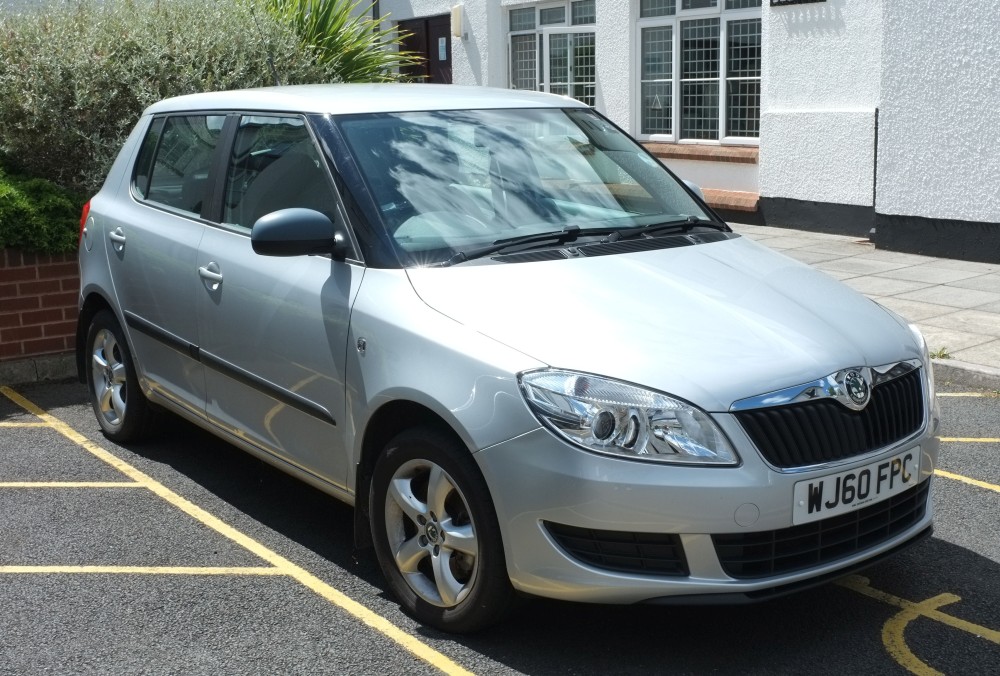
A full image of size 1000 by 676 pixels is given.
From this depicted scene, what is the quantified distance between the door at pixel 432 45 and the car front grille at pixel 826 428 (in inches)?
624

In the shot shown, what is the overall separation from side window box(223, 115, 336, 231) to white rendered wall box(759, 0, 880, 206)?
863 cm

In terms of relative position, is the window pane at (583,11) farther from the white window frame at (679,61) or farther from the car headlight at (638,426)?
the car headlight at (638,426)

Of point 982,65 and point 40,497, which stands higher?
point 982,65

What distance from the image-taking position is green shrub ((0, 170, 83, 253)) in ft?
25.0

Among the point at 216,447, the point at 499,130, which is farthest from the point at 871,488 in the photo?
the point at 216,447

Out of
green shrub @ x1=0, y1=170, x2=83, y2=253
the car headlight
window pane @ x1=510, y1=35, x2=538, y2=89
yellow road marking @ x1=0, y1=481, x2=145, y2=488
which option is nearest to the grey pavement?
green shrub @ x1=0, y1=170, x2=83, y2=253

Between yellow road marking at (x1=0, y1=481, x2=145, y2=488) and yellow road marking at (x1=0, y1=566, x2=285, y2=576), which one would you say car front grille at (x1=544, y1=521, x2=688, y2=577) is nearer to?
yellow road marking at (x1=0, y1=566, x2=285, y2=576)

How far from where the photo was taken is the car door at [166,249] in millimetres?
5160

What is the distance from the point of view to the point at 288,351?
14.5ft

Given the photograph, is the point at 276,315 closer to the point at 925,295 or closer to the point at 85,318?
the point at 85,318

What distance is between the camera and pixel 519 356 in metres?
3.55

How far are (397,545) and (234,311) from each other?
1281 millimetres

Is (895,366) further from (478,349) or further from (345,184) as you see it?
(345,184)

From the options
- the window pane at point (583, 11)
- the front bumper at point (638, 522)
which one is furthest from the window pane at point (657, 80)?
the front bumper at point (638, 522)
